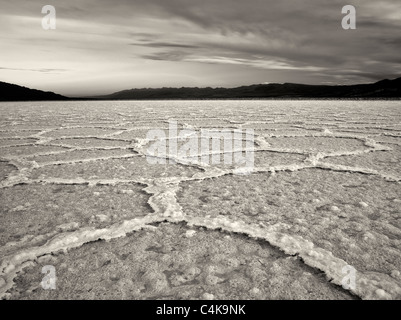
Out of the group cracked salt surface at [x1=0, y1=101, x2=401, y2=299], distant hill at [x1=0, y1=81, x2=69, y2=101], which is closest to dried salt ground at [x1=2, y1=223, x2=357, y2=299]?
cracked salt surface at [x1=0, y1=101, x2=401, y2=299]

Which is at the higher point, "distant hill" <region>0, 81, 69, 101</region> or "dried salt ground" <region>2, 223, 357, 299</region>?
"distant hill" <region>0, 81, 69, 101</region>

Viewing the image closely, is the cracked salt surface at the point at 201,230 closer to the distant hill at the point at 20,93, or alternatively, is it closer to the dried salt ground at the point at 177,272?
the dried salt ground at the point at 177,272

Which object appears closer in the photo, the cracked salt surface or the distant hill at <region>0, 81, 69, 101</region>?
the cracked salt surface

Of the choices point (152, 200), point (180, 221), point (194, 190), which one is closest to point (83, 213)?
point (152, 200)

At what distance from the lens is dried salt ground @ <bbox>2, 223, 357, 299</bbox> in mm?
668

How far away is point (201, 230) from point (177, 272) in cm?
23

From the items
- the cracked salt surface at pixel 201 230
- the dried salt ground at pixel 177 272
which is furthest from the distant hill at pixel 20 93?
the dried salt ground at pixel 177 272

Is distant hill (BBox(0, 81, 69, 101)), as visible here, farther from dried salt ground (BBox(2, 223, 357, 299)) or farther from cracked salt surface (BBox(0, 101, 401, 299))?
dried salt ground (BBox(2, 223, 357, 299))

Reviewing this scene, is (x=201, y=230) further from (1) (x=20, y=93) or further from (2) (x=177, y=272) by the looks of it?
(1) (x=20, y=93)

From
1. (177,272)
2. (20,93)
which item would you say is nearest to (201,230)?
(177,272)

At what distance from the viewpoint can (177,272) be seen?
2.45ft
